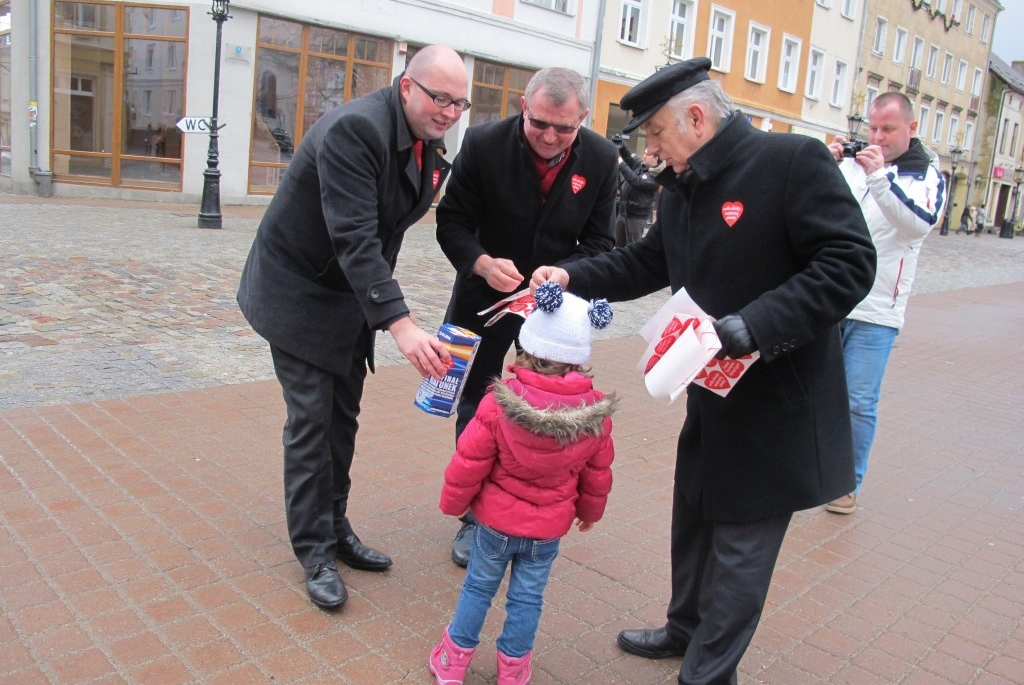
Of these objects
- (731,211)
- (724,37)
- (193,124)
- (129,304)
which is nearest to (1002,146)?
(724,37)

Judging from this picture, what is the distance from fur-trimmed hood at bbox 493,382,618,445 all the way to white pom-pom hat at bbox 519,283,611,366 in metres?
0.14

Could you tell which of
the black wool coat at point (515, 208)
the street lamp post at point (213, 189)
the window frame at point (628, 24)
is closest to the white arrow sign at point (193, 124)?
the street lamp post at point (213, 189)

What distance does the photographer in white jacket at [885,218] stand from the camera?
13.7 ft

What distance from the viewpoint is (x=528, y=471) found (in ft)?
8.81

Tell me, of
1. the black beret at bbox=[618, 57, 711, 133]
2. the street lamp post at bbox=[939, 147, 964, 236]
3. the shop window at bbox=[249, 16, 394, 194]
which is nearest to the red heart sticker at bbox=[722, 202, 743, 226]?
the black beret at bbox=[618, 57, 711, 133]

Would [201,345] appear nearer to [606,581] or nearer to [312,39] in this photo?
[606,581]

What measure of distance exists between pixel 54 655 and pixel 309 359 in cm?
124

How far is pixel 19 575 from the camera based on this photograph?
325 centimetres

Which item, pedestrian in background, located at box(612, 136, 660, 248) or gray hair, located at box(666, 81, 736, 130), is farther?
pedestrian in background, located at box(612, 136, 660, 248)

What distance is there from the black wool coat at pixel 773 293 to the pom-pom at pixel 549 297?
418 millimetres

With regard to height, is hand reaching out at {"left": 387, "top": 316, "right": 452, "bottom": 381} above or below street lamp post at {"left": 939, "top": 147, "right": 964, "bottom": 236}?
below

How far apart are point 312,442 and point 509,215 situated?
1223mm

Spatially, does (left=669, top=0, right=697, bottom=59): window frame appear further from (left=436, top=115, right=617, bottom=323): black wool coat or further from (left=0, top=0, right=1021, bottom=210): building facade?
(left=436, top=115, right=617, bottom=323): black wool coat

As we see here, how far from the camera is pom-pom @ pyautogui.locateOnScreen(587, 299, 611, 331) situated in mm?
2635
